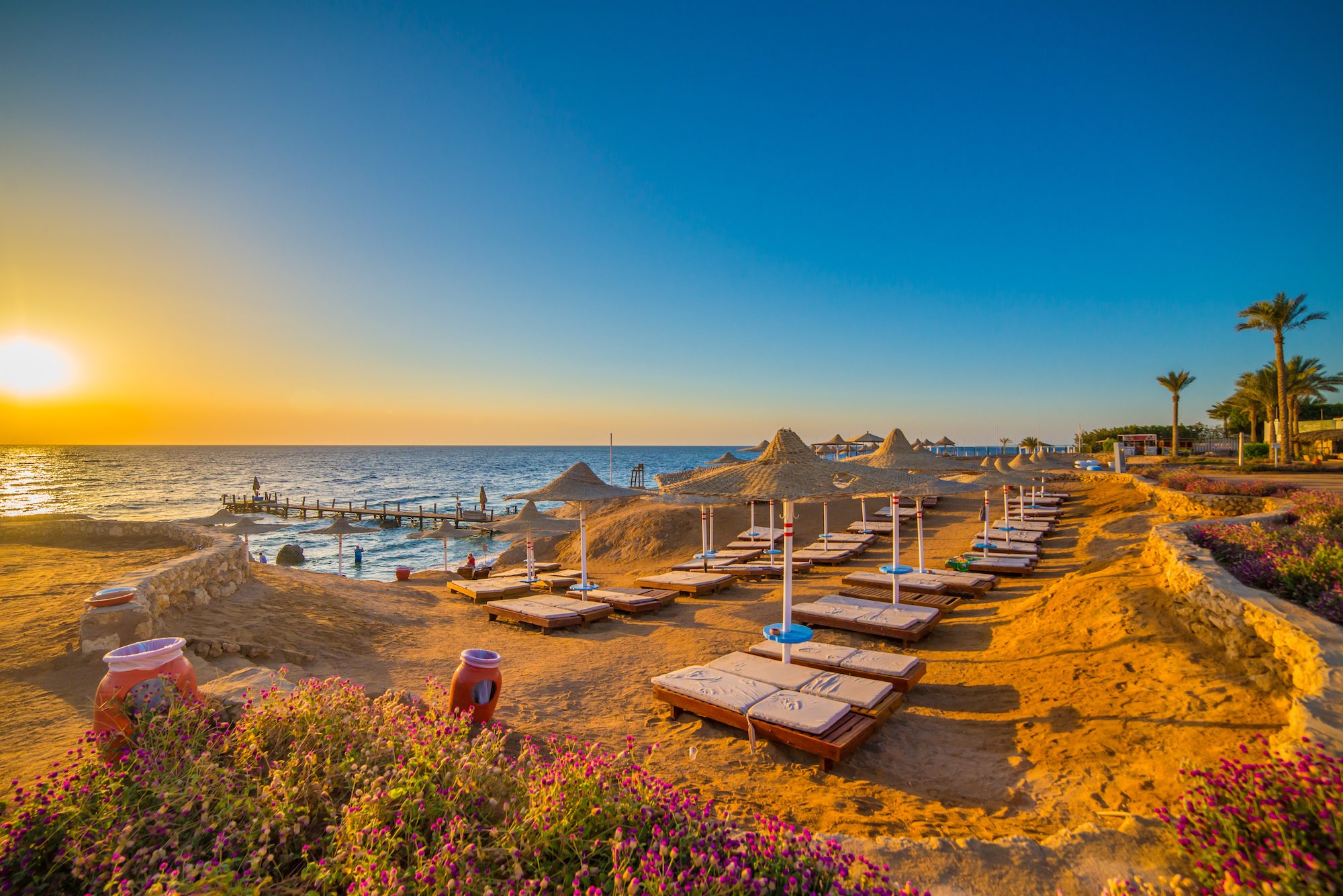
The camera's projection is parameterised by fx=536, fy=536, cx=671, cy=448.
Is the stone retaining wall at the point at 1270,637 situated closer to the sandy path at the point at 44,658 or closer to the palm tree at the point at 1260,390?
the sandy path at the point at 44,658

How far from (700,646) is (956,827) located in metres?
5.02

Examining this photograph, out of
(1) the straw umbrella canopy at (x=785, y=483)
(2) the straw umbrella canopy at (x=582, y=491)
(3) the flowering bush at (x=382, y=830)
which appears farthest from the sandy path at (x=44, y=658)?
(2) the straw umbrella canopy at (x=582, y=491)

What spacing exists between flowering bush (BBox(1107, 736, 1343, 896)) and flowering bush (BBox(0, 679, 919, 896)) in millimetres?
1368

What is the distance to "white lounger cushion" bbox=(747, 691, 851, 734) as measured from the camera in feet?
16.3

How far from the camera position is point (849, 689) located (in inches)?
228

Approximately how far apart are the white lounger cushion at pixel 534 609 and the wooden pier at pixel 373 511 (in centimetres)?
2329

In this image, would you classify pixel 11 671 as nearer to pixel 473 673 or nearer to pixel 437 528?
pixel 473 673

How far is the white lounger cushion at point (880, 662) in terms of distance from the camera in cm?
636

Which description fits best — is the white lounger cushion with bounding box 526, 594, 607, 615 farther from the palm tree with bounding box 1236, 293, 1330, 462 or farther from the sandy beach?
the palm tree with bounding box 1236, 293, 1330, 462

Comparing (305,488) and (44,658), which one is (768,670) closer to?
(44,658)

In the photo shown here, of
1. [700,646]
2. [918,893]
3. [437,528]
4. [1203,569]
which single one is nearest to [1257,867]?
[918,893]

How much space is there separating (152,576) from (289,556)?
19.1 m

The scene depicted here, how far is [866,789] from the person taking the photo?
15.0 feet

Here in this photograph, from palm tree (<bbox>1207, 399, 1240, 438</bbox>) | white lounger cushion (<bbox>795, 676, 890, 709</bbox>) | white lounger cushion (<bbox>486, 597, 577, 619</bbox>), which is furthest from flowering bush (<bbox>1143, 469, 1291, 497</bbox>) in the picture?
palm tree (<bbox>1207, 399, 1240, 438</bbox>)
